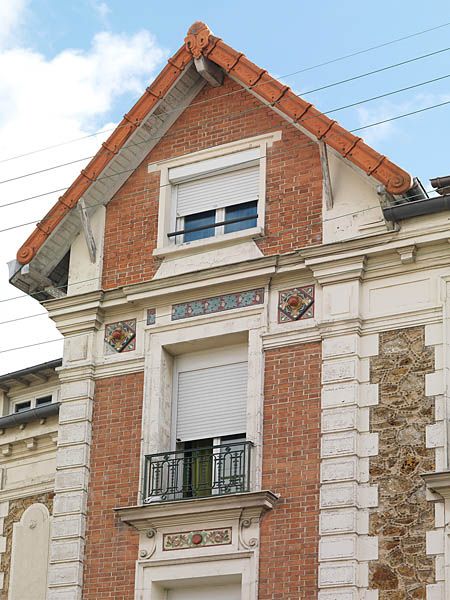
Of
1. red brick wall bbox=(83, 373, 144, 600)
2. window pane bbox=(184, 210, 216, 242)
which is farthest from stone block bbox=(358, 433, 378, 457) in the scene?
window pane bbox=(184, 210, 216, 242)

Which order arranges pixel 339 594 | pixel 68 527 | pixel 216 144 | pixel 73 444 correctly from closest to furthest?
pixel 339 594, pixel 68 527, pixel 73 444, pixel 216 144

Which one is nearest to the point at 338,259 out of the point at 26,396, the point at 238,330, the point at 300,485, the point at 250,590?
the point at 238,330

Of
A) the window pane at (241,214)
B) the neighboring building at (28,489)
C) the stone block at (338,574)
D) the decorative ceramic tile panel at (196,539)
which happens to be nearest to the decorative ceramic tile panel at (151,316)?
the window pane at (241,214)

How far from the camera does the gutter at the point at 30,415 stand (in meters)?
23.1

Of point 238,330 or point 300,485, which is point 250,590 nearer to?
point 300,485

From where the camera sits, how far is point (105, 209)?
75.4 feet

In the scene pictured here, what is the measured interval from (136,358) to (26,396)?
4203mm

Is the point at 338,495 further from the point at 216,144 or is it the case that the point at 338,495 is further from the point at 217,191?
the point at 216,144

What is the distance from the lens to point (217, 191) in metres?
22.3

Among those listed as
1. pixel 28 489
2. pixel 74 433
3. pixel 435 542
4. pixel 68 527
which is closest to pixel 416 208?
pixel 435 542

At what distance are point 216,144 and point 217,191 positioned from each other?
74 centimetres

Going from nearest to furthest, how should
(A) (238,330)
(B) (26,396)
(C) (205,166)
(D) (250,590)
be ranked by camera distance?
(D) (250,590) < (A) (238,330) < (C) (205,166) < (B) (26,396)

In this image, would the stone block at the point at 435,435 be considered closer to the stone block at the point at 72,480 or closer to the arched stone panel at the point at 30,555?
the stone block at the point at 72,480

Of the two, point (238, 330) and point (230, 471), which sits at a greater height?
point (238, 330)
